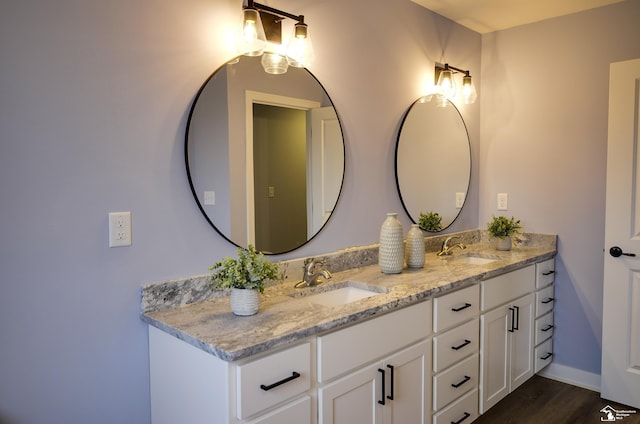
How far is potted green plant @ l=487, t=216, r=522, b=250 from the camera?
299cm

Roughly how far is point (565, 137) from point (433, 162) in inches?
34.4

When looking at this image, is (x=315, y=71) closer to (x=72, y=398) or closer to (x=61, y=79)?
(x=61, y=79)

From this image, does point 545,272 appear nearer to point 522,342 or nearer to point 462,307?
point 522,342

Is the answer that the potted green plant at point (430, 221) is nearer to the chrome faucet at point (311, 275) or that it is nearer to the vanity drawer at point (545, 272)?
the vanity drawer at point (545, 272)

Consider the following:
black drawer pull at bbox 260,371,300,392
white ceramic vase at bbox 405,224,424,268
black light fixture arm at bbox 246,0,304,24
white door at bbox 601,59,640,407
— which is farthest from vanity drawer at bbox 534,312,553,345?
black light fixture arm at bbox 246,0,304,24

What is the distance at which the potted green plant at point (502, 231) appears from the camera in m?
2.99

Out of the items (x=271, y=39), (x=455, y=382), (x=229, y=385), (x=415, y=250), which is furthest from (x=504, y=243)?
(x=229, y=385)

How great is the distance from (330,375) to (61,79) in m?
1.27

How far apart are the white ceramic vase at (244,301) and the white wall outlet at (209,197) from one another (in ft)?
1.29

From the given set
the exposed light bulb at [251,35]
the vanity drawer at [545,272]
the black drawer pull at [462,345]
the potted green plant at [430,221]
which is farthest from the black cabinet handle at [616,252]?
the exposed light bulb at [251,35]

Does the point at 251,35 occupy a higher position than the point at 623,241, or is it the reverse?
the point at 251,35

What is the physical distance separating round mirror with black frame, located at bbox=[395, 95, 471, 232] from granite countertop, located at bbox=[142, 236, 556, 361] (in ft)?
1.61

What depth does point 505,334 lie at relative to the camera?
8.32 ft

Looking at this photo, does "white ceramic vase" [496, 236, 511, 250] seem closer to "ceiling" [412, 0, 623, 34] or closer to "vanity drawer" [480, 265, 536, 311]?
"vanity drawer" [480, 265, 536, 311]
